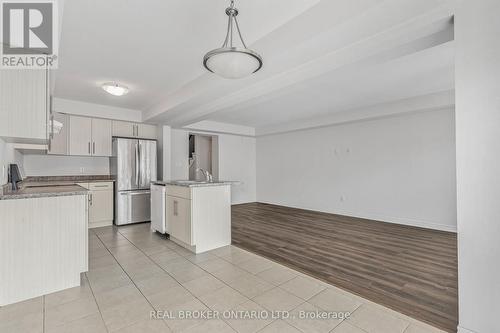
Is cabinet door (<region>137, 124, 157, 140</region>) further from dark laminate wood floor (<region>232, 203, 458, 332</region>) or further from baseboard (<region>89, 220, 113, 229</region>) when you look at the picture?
dark laminate wood floor (<region>232, 203, 458, 332</region>)

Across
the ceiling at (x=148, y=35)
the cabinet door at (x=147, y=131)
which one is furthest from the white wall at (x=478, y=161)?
the cabinet door at (x=147, y=131)

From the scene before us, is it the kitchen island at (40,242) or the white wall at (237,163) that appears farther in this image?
the white wall at (237,163)

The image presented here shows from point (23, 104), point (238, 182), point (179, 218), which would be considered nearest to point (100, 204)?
point (179, 218)

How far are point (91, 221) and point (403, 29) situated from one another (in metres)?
5.70

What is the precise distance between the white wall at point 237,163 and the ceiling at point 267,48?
8.21 ft

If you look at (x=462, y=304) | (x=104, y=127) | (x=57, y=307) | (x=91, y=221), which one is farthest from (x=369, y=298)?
(x=104, y=127)

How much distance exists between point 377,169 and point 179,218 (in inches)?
173

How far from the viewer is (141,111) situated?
5.58 metres

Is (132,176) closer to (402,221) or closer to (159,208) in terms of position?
(159,208)

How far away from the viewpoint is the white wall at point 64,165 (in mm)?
4703

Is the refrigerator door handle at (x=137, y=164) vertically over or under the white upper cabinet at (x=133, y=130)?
under

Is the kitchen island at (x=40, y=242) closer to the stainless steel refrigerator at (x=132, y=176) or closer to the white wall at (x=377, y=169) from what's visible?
the stainless steel refrigerator at (x=132, y=176)

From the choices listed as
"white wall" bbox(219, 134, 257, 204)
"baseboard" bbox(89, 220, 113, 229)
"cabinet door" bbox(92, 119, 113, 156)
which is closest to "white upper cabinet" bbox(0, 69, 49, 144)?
"cabinet door" bbox(92, 119, 113, 156)

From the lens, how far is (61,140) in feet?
15.3
